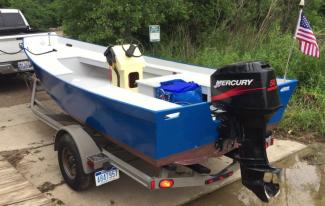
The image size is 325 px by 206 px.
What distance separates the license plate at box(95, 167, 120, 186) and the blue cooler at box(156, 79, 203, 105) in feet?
2.65

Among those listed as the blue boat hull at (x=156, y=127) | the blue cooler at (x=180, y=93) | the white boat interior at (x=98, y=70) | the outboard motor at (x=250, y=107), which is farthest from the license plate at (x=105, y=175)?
the outboard motor at (x=250, y=107)

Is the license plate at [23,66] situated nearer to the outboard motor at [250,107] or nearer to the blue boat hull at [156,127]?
the blue boat hull at [156,127]

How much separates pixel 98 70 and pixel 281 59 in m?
2.91

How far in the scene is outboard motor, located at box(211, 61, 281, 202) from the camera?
301cm

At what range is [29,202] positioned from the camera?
12.5ft

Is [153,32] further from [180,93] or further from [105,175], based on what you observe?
[105,175]

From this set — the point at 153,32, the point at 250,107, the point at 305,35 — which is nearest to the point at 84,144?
the point at 250,107

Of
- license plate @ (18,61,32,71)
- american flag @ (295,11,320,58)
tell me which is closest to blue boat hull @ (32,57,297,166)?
american flag @ (295,11,320,58)

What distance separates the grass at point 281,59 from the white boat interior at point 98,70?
6.18ft

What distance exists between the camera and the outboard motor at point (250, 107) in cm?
301

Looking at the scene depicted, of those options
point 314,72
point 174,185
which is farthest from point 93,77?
point 314,72

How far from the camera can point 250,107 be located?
3.03m

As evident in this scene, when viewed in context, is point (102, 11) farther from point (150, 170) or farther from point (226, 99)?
point (226, 99)

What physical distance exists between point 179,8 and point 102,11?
159 centimetres
